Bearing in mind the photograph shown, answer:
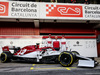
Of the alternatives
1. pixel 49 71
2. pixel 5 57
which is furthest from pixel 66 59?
pixel 5 57

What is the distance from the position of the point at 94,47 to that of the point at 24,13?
7297 mm

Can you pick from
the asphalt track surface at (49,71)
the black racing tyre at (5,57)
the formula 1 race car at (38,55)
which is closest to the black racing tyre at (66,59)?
the formula 1 race car at (38,55)

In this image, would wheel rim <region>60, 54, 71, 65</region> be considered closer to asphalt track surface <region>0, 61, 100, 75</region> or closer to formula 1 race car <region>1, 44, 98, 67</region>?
formula 1 race car <region>1, 44, 98, 67</region>

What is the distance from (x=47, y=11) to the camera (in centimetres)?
998

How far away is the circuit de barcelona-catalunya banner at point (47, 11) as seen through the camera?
31.9 ft

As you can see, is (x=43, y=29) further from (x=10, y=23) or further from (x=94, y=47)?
(x=94, y=47)

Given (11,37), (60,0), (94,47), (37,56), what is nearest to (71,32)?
(94,47)

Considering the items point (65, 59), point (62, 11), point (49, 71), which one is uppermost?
point (62, 11)

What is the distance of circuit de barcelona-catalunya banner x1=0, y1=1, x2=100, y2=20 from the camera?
9711 mm

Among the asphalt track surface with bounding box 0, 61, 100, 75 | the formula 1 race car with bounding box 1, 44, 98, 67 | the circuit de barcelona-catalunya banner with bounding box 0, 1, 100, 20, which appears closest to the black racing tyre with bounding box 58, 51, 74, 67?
the formula 1 race car with bounding box 1, 44, 98, 67

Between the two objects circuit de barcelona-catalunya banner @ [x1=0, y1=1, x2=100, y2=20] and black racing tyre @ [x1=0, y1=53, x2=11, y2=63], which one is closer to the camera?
black racing tyre @ [x1=0, y1=53, x2=11, y2=63]

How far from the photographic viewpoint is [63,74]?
324cm

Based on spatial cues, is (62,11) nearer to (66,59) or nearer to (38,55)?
Result: (38,55)

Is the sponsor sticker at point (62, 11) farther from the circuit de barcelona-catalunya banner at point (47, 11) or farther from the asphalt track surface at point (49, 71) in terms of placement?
the asphalt track surface at point (49, 71)
